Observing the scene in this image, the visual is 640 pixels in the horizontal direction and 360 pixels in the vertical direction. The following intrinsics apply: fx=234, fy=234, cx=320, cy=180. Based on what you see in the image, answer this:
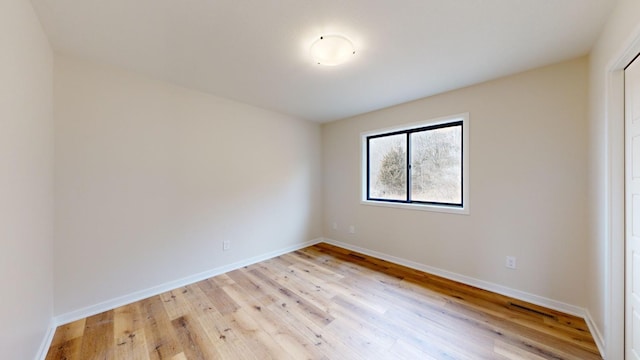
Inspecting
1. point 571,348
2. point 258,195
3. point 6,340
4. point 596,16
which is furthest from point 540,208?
point 6,340

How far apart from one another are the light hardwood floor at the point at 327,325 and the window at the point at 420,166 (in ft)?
3.32

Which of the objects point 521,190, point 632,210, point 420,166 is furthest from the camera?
point 420,166

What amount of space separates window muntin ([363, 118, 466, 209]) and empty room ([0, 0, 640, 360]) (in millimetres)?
28

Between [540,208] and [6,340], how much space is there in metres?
3.81

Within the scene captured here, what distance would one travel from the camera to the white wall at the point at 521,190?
2.05m

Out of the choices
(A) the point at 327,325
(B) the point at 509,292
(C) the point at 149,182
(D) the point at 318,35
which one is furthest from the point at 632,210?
(C) the point at 149,182

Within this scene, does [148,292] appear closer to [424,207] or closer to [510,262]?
[424,207]

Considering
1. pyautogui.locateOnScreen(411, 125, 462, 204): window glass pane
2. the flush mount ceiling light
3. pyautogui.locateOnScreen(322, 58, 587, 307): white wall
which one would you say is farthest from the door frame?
the flush mount ceiling light

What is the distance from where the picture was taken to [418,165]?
3.20m

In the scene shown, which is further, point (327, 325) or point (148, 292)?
point (148, 292)

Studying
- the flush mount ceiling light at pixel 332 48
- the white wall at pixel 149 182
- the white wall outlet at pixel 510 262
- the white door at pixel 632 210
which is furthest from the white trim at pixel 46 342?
the white wall outlet at pixel 510 262

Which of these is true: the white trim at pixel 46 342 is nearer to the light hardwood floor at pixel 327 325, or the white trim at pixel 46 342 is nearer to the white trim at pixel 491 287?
the light hardwood floor at pixel 327 325

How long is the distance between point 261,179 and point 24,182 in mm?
2243

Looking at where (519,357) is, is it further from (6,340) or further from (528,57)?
(6,340)
